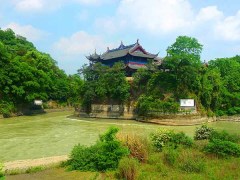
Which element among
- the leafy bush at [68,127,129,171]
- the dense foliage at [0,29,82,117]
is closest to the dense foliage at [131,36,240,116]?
the dense foliage at [0,29,82,117]

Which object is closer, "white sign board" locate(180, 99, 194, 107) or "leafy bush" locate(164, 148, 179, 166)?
"leafy bush" locate(164, 148, 179, 166)

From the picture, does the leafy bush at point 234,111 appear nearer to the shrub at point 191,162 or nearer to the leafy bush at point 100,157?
the shrub at point 191,162

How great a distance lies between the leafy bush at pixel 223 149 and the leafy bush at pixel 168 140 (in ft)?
4.89

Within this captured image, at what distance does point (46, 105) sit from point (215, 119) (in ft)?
100

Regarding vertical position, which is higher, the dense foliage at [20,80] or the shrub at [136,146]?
the dense foliage at [20,80]

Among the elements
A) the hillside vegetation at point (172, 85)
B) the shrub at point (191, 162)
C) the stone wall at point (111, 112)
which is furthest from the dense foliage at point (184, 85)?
the shrub at point (191, 162)

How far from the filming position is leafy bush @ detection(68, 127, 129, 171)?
10.9 metres

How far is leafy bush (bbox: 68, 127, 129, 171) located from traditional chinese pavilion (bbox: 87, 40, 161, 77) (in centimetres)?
3355

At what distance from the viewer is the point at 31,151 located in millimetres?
18266

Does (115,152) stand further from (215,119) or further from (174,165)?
(215,119)

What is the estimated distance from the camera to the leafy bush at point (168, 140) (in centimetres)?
1360

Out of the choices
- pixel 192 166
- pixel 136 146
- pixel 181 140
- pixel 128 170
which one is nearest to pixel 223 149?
pixel 181 140

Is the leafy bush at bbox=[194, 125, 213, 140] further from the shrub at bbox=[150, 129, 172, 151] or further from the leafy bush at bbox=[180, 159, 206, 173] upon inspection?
the leafy bush at bbox=[180, 159, 206, 173]

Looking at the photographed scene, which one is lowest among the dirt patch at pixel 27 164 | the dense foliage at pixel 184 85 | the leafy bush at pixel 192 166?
the dirt patch at pixel 27 164
